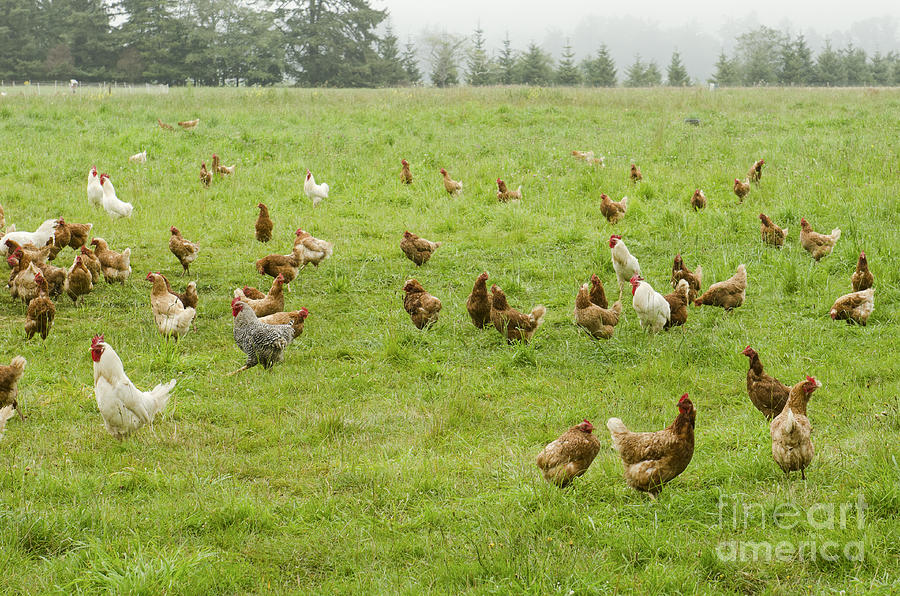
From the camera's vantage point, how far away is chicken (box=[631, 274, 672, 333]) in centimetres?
740

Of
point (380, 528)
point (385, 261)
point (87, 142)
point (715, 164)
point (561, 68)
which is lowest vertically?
point (380, 528)

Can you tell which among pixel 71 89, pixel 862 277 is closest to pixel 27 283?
pixel 862 277

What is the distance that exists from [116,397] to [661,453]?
3909mm

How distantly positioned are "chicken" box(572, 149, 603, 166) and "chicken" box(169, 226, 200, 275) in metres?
8.68

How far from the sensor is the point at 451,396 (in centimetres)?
617

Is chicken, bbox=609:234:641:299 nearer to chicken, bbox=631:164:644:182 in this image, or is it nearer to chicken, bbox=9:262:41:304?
chicken, bbox=631:164:644:182

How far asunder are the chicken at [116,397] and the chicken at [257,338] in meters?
1.38

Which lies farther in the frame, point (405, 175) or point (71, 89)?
point (71, 89)

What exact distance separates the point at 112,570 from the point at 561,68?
167 feet

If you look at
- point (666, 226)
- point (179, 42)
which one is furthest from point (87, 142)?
point (179, 42)

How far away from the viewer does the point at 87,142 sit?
53.5ft

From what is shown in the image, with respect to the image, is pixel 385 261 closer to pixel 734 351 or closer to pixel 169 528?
pixel 734 351

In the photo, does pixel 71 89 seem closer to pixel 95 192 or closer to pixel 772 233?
pixel 95 192

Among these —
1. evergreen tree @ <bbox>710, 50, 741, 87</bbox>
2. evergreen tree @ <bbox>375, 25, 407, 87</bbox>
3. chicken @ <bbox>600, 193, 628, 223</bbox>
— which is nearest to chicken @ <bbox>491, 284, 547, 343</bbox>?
chicken @ <bbox>600, 193, 628, 223</bbox>
